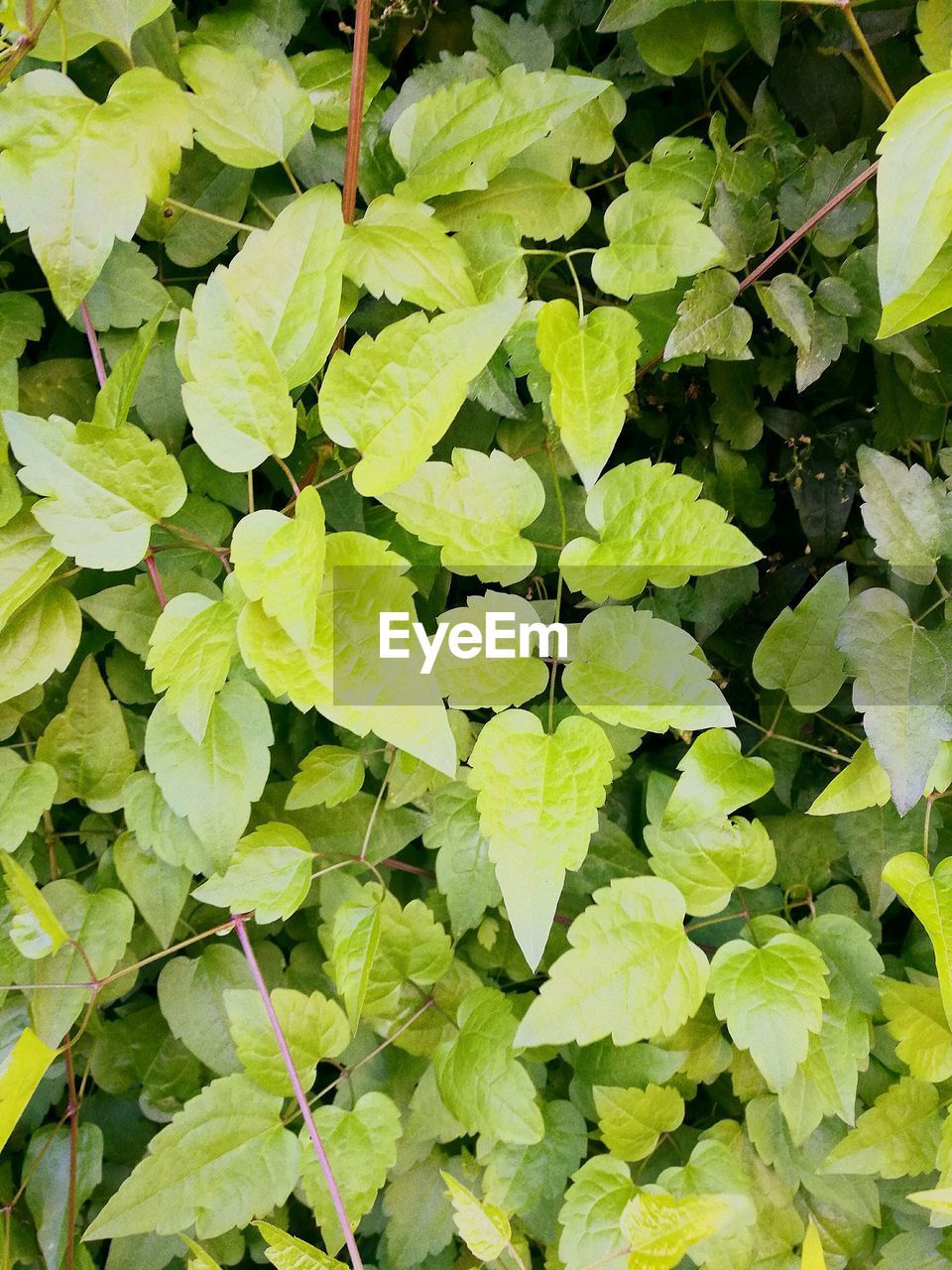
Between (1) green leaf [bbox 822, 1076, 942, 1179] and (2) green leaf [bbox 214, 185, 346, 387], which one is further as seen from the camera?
(1) green leaf [bbox 822, 1076, 942, 1179]

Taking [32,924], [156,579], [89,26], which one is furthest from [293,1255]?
[89,26]

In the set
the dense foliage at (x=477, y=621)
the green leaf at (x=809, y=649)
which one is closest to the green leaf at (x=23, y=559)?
the dense foliage at (x=477, y=621)

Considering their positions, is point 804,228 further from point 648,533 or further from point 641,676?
point 641,676

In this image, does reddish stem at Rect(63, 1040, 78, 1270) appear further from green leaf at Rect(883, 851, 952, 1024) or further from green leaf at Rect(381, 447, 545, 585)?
green leaf at Rect(883, 851, 952, 1024)

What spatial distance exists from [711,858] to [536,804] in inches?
9.8

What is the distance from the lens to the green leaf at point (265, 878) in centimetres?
82

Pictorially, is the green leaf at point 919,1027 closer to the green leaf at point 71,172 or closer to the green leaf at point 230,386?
the green leaf at point 230,386

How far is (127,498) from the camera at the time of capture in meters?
0.72

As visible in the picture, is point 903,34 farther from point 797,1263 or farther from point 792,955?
point 797,1263

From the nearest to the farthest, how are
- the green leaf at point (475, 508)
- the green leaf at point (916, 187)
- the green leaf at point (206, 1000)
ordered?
the green leaf at point (916, 187), the green leaf at point (475, 508), the green leaf at point (206, 1000)

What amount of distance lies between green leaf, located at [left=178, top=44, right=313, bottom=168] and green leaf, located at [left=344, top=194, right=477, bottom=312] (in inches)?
4.6

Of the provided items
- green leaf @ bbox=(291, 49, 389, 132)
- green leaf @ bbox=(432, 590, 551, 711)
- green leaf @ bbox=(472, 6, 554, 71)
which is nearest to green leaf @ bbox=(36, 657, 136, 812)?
green leaf @ bbox=(432, 590, 551, 711)

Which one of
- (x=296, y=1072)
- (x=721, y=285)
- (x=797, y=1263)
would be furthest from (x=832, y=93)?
(x=797, y=1263)

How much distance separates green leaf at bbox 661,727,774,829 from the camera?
32.3 inches
